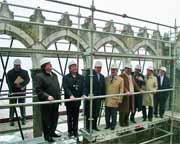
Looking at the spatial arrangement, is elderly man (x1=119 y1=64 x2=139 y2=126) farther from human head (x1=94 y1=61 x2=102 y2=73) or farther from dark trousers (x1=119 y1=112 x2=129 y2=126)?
human head (x1=94 y1=61 x2=102 y2=73)

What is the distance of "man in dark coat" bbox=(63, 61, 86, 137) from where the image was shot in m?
4.50

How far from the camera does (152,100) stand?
6285 mm

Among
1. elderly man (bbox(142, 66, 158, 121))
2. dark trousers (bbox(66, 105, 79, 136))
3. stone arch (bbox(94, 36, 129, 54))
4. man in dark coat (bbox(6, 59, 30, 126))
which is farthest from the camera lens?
stone arch (bbox(94, 36, 129, 54))

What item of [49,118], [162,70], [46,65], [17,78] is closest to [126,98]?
[162,70]

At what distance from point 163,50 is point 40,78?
23.9 feet

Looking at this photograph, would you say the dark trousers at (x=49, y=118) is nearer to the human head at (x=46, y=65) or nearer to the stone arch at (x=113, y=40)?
the human head at (x=46, y=65)

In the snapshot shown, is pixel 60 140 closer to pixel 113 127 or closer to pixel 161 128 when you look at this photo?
pixel 113 127

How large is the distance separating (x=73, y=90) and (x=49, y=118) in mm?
645

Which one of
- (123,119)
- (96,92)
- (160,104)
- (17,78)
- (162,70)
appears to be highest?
(162,70)

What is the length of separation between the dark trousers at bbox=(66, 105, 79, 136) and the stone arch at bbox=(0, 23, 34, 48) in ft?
19.9

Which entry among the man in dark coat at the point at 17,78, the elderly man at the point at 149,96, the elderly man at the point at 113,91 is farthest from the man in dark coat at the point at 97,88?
the man in dark coat at the point at 17,78

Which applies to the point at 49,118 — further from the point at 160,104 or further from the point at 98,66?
the point at 160,104

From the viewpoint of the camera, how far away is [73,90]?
4.54 metres

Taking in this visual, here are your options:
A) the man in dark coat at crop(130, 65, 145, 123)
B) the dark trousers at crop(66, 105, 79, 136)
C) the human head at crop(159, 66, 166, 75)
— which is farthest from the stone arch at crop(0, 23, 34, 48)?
the dark trousers at crop(66, 105, 79, 136)
